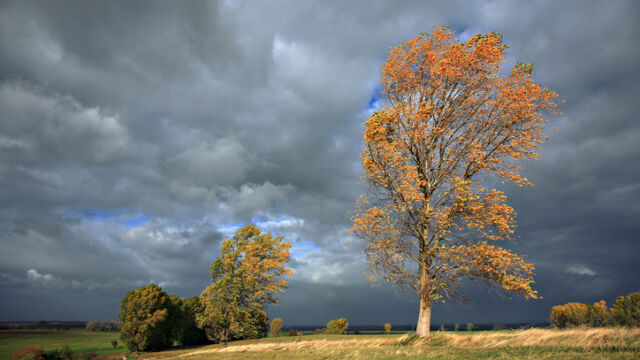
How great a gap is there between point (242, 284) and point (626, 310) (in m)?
71.5

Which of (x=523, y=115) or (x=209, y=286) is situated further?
(x=209, y=286)

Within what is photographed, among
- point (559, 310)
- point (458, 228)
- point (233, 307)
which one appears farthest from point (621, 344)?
point (559, 310)

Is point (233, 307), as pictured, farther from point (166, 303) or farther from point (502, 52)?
point (502, 52)

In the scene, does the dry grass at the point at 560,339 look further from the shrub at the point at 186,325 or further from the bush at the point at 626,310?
the bush at the point at 626,310

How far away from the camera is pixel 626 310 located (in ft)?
208

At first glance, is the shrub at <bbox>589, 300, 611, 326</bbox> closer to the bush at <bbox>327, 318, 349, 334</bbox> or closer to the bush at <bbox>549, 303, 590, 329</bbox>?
the bush at <bbox>549, 303, 590, 329</bbox>

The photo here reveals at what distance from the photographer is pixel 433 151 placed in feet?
59.6

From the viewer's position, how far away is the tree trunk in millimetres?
16875

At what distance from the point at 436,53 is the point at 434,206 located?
8.22 meters

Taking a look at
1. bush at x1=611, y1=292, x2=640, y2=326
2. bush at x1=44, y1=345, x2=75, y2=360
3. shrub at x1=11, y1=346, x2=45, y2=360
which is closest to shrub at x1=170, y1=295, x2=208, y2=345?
bush at x1=44, y1=345, x2=75, y2=360

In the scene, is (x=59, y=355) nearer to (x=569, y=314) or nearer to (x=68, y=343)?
(x=68, y=343)

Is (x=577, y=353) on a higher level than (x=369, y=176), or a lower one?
lower

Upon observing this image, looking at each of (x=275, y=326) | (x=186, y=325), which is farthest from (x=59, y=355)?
(x=275, y=326)

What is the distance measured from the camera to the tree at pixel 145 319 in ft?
141
